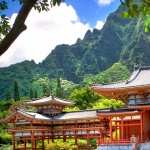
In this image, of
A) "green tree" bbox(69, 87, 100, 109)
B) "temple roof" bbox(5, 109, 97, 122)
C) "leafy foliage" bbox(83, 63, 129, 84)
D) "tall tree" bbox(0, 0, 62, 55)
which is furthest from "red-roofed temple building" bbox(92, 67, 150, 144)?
Result: "leafy foliage" bbox(83, 63, 129, 84)

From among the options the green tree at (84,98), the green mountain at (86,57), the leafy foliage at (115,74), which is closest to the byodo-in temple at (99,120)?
the green tree at (84,98)

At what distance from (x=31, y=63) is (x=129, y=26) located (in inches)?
1646

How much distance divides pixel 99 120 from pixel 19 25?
40409 millimetres

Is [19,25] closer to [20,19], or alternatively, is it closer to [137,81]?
[20,19]

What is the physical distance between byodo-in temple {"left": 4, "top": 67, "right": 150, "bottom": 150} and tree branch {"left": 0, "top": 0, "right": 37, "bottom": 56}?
88.2 ft

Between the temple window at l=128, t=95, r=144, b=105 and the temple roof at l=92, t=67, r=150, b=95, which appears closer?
the temple window at l=128, t=95, r=144, b=105

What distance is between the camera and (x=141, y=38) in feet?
522

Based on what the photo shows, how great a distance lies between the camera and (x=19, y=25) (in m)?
4.36

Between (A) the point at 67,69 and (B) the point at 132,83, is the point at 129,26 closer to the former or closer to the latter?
(A) the point at 67,69

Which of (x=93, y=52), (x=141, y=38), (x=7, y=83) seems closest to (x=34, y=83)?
(x=7, y=83)

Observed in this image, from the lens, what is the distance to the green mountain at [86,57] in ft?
552

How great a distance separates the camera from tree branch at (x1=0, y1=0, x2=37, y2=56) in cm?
428

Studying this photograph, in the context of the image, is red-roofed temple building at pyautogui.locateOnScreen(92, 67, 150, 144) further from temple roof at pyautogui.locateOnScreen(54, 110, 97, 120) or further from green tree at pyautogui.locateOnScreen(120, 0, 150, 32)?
green tree at pyautogui.locateOnScreen(120, 0, 150, 32)

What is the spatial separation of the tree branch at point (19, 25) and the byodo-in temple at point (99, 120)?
26.9 metres
